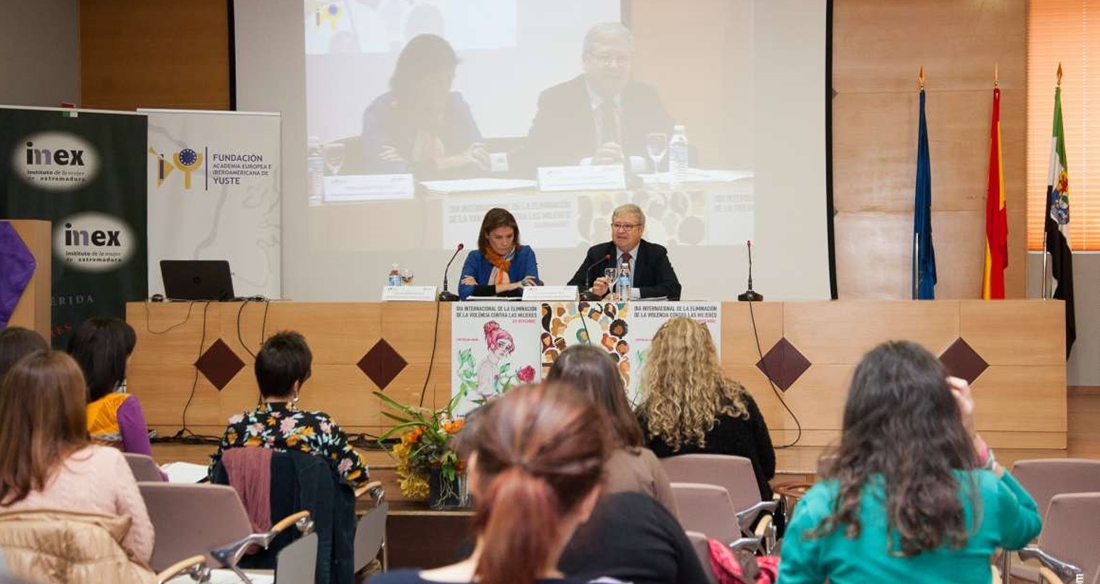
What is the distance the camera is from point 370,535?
145 inches

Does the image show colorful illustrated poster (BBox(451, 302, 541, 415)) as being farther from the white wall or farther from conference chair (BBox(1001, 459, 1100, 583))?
the white wall

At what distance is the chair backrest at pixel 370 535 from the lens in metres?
3.56

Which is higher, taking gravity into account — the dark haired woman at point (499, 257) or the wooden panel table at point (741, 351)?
the dark haired woman at point (499, 257)

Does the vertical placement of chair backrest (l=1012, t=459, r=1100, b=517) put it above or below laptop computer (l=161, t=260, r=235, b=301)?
below

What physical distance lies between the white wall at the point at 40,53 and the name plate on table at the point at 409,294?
12.4 ft

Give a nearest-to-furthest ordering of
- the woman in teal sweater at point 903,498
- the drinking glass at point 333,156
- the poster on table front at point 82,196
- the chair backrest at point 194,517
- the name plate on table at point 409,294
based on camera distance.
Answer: the woman in teal sweater at point 903,498 < the chair backrest at point 194,517 < the name plate on table at point 409,294 < the poster on table front at point 82,196 < the drinking glass at point 333,156

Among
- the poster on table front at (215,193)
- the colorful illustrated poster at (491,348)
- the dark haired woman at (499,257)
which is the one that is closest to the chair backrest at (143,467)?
the colorful illustrated poster at (491,348)

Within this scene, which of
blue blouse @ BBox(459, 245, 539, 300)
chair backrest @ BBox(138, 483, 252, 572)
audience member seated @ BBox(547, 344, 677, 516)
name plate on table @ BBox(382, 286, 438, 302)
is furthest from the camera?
blue blouse @ BBox(459, 245, 539, 300)

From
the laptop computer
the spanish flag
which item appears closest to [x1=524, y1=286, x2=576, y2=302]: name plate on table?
the laptop computer

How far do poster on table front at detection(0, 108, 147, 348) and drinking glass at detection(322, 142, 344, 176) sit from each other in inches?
51.0

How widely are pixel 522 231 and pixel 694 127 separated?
140 cm

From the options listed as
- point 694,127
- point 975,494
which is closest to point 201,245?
point 694,127

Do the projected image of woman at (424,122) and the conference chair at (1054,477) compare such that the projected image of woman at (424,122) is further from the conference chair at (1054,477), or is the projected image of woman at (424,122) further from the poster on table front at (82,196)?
the conference chair at (1054,477)

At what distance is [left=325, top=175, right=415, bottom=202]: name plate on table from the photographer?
7.87m
